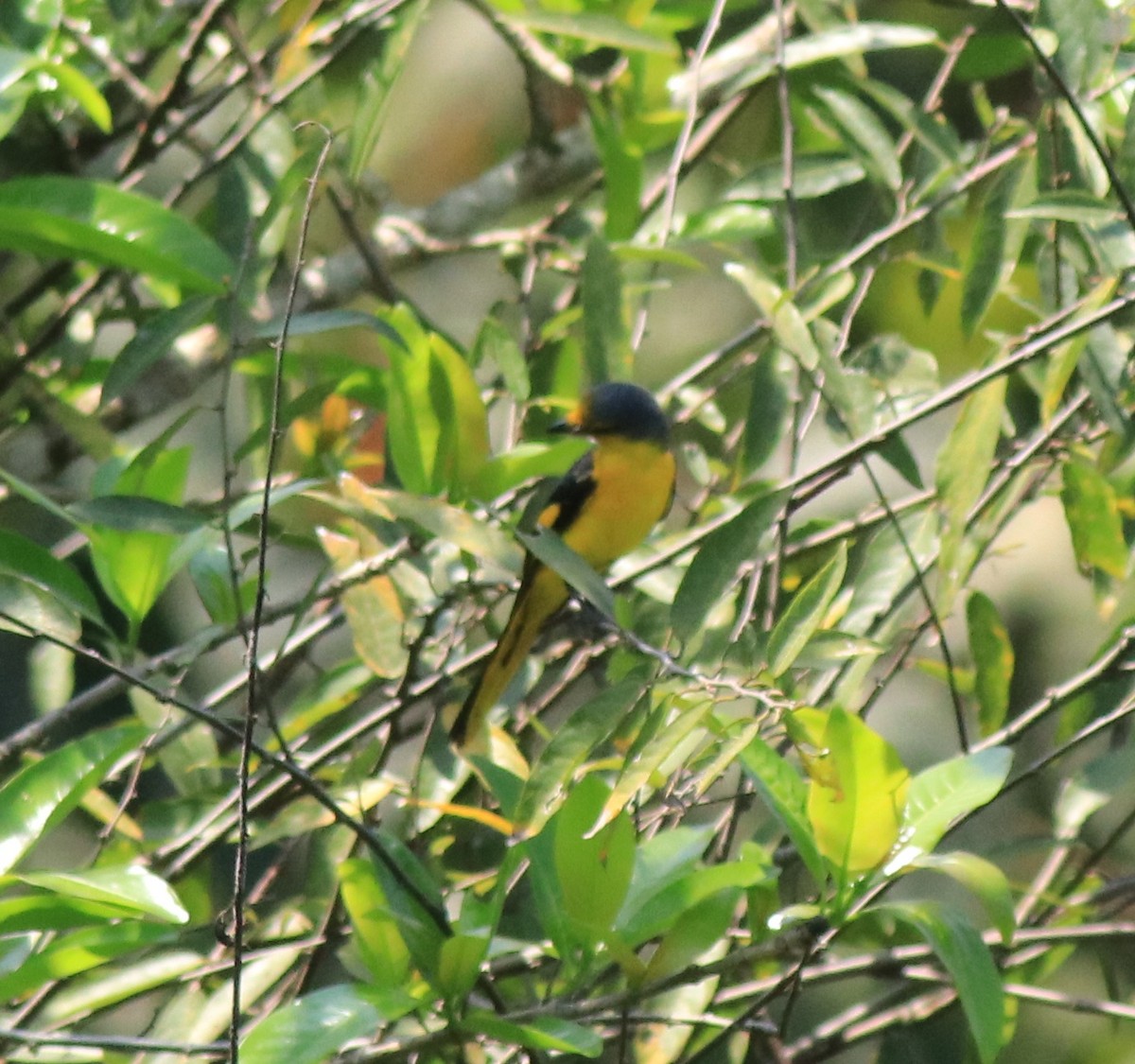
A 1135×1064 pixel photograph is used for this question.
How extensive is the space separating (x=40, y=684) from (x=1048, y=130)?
6.63 ft

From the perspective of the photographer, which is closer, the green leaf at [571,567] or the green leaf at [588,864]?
the green leaf at [588,864]

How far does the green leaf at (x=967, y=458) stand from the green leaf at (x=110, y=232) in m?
1.07

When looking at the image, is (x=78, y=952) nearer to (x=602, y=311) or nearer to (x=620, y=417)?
(x=602, y=311)

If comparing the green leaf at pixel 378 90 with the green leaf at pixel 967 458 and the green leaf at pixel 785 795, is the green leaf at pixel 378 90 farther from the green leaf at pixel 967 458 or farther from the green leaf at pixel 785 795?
the green leaf at pixel 785 795

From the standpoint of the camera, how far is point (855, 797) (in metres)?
1.65

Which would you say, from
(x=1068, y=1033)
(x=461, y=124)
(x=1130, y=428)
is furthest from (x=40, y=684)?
(x=461, y=124)

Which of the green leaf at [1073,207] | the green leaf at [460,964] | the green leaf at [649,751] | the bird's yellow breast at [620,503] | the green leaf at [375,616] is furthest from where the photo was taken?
the bird's yellow breast at [620,503]

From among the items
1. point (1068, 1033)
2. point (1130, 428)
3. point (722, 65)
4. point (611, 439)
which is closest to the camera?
point (1130, 428)

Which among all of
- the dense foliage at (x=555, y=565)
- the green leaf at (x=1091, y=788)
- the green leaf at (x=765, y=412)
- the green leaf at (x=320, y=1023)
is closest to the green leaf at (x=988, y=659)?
the dense foliage at (x=555, y=565)

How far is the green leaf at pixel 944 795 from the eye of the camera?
1.66 metres

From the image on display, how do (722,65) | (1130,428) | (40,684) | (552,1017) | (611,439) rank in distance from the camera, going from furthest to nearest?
(611,439), (722,65), (40,684), (1130,428), (552,1017)

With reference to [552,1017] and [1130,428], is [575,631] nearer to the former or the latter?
[1130,428]

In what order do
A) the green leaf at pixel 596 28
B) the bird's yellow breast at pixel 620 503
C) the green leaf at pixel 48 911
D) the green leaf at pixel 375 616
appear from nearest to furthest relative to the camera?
the green leaf at pixel 48 911 < the green leaf at pixel 375 616 < the green leaf at pixel 596 28 < the bird's yellow breast at pixel 620 503

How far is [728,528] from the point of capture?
1.92m
